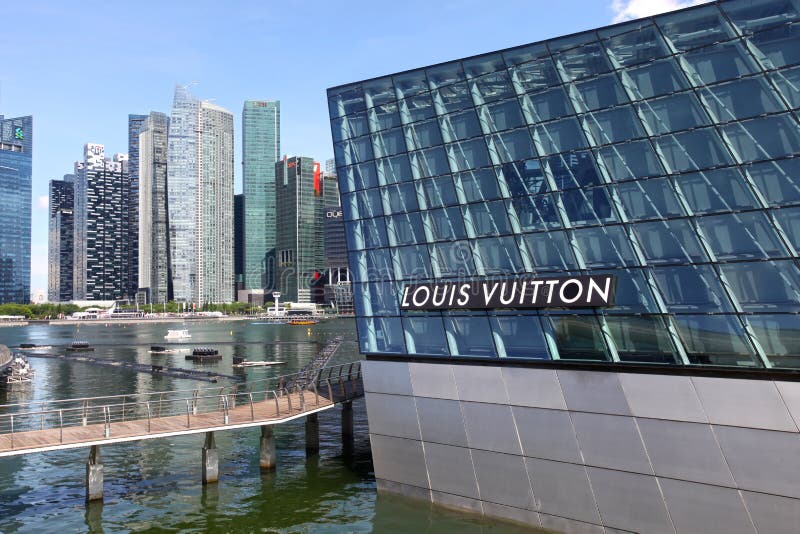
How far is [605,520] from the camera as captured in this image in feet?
84.7

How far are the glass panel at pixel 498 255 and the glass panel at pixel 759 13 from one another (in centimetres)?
1229

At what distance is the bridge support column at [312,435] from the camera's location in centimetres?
4369

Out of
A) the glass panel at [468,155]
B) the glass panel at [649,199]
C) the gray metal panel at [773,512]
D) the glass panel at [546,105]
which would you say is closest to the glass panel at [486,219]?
the glass panel at [468,155]

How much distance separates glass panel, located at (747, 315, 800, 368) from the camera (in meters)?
22.1

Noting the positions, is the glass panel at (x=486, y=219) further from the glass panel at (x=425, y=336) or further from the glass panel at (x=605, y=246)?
the glass panel at (x=425, y=336)

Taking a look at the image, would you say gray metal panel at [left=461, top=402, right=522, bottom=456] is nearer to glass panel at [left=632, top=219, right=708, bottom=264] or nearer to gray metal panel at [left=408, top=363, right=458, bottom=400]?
gray metal panel at [left=408, top=363, right=458, bottom=400]

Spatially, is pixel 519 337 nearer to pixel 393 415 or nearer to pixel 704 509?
pixel 393 415

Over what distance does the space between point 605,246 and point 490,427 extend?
9565 millimetres

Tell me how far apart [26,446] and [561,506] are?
82.0 ft

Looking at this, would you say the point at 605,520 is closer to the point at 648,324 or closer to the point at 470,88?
the point at 648,324

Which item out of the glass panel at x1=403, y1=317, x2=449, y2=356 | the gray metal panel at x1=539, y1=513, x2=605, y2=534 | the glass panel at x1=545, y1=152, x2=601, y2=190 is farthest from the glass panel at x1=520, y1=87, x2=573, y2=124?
the gray metal panel at x1=539, y1=513, x2=605, y2=534

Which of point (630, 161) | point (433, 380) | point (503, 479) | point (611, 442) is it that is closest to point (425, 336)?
point (433, 380)

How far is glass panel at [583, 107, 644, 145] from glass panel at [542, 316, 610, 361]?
757 centimetres

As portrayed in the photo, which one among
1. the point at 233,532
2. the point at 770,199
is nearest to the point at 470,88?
the point at 770,199
